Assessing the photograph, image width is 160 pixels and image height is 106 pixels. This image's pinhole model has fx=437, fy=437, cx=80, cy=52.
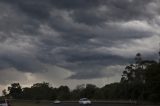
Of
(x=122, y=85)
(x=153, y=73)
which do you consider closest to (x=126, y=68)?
(x=122, y=85)

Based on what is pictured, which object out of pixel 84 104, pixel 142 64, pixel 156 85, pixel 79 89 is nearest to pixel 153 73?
pixel 156 85

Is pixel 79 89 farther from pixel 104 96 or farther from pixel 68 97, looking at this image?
pixel 104 96

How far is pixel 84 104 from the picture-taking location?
94.9 metres

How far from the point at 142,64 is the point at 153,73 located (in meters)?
45.9

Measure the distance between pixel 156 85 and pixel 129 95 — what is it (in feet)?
85.6

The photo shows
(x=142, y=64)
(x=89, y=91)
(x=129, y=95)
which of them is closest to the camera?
(x=129, y=95)

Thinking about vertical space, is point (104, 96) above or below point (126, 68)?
below

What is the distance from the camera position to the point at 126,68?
529 ft

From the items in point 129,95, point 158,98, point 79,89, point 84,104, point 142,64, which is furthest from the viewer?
point 79,89

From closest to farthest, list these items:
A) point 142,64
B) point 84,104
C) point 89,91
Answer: point 84,104
point 142,64
point 89,91

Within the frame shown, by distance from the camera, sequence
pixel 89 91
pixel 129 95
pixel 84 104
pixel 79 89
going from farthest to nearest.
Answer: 1. pixel 79 89
2. pixel 89 91
3. pixel 129 95
4. pixel 84 104

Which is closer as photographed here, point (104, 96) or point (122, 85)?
point (122, 85)

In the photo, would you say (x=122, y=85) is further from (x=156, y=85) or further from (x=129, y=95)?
(x=156, y=85)

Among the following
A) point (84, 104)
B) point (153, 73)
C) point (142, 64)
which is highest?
point (142, 64)
